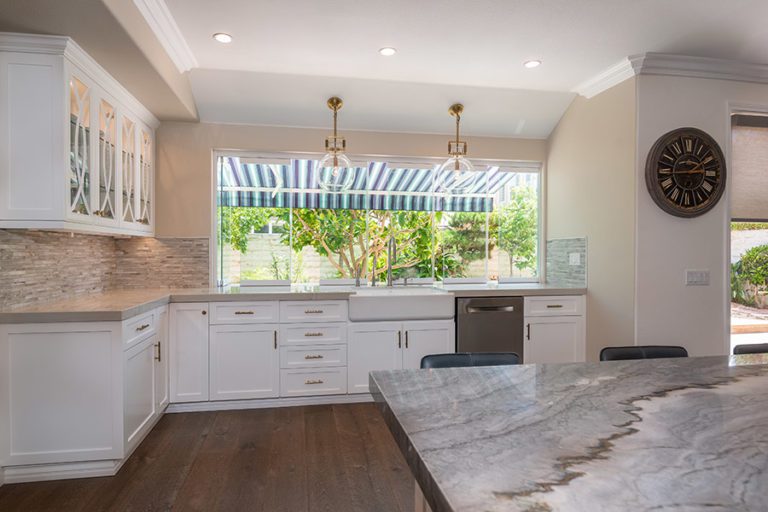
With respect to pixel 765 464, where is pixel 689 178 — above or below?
above

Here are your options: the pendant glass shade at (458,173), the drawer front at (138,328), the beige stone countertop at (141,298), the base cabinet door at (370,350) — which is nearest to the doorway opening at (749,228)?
the beige stone countertop at (141,298)

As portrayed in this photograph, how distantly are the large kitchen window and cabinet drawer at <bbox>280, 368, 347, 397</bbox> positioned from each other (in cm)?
97

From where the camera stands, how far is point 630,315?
3.34m

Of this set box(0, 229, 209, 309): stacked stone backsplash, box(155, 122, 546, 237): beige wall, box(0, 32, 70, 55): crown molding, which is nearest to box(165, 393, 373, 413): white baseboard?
box(0, 229, 209, 309): stacked stone backsplash

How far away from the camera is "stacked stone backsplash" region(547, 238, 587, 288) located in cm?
388

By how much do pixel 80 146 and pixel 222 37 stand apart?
113 cm

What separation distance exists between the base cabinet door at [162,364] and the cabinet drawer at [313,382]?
83 cm

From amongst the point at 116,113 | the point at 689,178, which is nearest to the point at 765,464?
the point at 689,178

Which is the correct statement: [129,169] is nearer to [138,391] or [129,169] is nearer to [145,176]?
[145,176]

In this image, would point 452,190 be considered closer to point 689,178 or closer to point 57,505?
point 689,178

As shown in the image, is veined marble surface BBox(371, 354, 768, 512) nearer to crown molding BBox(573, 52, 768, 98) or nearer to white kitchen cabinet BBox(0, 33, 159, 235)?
white kitchen cabinet BBox(0, 33, 159, 235)

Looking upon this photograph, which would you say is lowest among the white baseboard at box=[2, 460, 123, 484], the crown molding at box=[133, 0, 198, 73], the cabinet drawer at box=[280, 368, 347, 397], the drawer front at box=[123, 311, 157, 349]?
the white baseboard at box=[2, 460, 123, 484]

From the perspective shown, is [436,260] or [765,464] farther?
[436,260]

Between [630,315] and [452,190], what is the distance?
1630 millimetres
